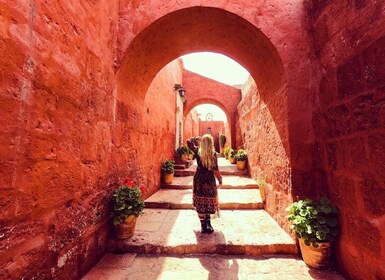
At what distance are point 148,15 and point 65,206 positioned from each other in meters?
2.83

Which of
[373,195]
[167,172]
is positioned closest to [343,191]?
[373,195]

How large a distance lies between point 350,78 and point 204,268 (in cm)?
270

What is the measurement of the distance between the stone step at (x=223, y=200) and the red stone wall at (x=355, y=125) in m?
1.83

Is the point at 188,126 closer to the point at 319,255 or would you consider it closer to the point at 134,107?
the point at 134,107

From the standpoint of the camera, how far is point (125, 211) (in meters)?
2.85

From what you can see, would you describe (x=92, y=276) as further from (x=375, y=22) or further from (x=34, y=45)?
(x=375, y=22)

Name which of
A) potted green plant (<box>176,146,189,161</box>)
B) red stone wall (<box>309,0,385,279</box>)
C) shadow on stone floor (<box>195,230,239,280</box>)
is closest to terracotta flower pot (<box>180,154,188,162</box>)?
potted green plant (<box>176,146,189,161</box>)

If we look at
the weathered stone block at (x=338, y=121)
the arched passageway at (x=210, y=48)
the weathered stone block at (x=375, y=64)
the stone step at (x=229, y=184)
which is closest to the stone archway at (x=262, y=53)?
the arched passageway at (x=210, y=48)

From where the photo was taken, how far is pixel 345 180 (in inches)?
89.2

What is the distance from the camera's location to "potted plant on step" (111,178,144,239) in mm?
2833

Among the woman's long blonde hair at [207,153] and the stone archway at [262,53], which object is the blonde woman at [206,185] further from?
the stone archway at [262,53]

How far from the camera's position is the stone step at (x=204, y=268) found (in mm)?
2234

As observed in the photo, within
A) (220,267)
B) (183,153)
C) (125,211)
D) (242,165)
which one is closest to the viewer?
(220,267)

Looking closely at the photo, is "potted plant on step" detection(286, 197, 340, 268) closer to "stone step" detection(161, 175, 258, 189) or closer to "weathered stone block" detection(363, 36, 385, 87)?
"weathered stone block" detection(363, 36, 385, 87)
